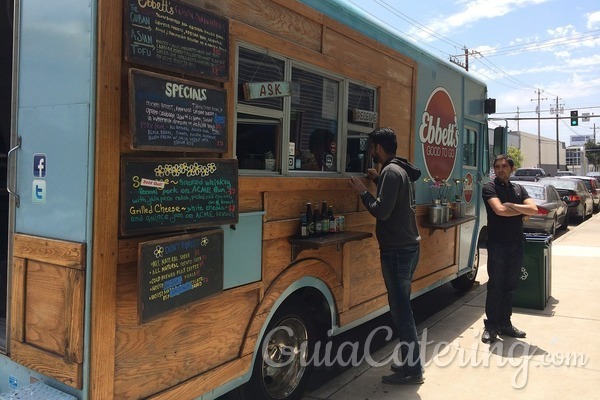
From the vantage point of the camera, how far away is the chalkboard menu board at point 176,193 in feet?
7.89

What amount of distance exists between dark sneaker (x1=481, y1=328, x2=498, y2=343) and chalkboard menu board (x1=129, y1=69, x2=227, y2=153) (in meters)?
3.69

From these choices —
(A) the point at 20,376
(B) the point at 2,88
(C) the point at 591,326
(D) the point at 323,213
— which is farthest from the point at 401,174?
(C) the point at 591,326

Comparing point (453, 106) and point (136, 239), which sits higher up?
point (453, 106)

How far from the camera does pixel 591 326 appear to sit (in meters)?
5.81

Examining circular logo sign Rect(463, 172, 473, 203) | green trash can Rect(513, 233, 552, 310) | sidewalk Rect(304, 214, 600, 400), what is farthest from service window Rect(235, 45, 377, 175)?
green trash can Rect(513, 233, 552, 310)

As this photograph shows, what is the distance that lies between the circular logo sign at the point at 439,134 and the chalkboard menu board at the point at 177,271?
10.8 ft

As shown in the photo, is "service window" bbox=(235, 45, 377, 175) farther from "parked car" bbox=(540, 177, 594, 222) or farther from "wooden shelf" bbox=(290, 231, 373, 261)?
"parked car" bbox=(540, 177, 594, 222)

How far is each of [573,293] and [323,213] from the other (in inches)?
210

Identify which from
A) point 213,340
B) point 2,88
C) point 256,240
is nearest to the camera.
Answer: point 213,340

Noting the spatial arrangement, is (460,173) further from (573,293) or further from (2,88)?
(2,88)

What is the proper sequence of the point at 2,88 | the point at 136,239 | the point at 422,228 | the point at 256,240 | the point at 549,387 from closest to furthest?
the point at 136,239, the point at 256,240, the point at 2,88, the point at 549,387, the point at 422,228

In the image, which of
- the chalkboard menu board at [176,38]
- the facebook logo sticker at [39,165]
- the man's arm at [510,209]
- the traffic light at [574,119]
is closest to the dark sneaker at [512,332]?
the man's arm at [510,209]

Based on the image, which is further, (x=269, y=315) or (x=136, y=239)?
(x=269, y=315)

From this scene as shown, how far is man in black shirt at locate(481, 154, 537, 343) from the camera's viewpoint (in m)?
5.14
